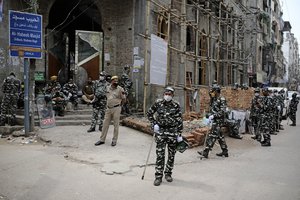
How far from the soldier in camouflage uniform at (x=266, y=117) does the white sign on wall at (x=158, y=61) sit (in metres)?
3.77

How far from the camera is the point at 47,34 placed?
14.0 meters

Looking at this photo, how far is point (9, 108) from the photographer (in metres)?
10.7

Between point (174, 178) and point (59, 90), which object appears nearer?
point (174, 178)

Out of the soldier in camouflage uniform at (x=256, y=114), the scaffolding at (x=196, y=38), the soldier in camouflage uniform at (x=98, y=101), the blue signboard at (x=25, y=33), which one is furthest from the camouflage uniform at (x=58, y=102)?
the soldier in camouflage uniform at (x=256, y=114)

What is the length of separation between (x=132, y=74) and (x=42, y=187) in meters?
8.72

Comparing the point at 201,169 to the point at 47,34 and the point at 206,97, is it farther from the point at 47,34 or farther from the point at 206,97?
the point at 47,34

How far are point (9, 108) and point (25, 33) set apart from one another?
254 centimetres

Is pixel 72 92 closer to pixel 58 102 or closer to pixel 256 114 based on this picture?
pixel 58 102

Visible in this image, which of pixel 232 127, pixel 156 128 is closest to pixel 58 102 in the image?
pixel 156 128

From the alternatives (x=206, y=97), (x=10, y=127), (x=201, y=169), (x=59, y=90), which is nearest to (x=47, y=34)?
(x=59, y=90)

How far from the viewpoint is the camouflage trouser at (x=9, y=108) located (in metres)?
10.7

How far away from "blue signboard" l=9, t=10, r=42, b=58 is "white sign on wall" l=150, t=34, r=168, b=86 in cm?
429

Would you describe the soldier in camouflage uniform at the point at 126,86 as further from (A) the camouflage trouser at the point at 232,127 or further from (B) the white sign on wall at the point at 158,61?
(A) the camouflage trouser at the point at 232,127

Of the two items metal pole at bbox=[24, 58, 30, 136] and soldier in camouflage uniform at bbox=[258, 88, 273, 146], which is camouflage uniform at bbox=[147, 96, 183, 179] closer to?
metal pole at bbox=[24, 58, 30, 136]
